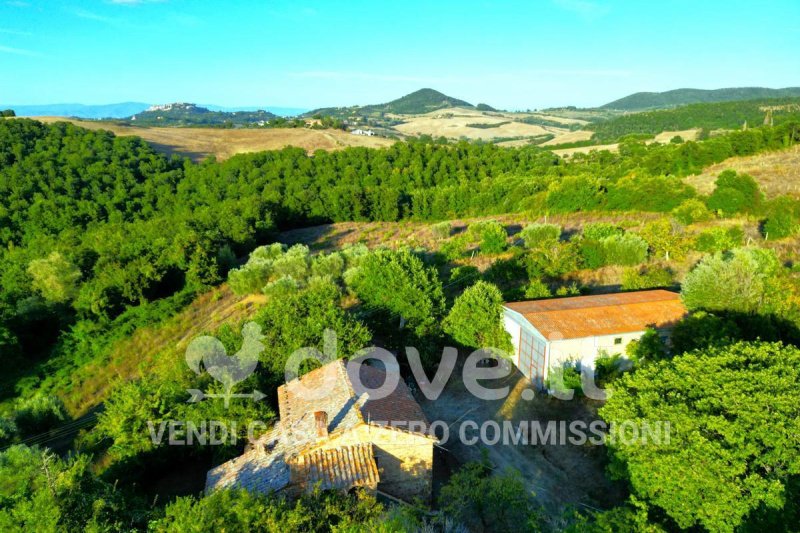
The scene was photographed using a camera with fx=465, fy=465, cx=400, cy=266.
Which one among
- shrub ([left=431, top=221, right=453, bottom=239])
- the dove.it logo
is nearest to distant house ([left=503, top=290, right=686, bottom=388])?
the dove.it logo

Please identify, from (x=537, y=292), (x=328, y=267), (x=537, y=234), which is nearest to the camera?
(x=537, y=292)

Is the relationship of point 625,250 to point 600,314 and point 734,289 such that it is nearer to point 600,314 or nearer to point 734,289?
point 734,289

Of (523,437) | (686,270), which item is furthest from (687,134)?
(523,437)

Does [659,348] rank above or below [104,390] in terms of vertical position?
above

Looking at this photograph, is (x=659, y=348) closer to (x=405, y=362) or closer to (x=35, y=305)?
(x=405, y=362)

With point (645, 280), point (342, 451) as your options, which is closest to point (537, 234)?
point (645, 280)
